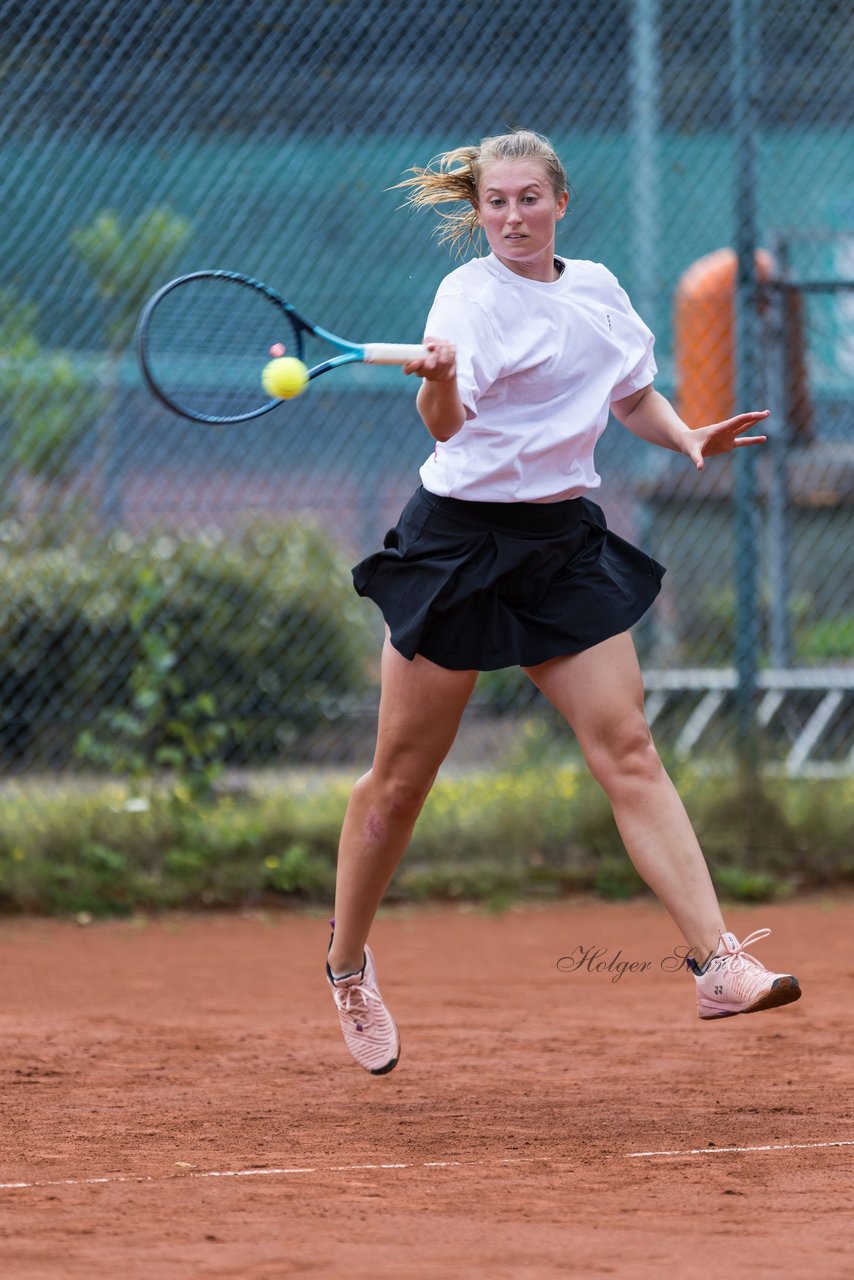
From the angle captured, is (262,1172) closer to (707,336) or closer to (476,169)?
(476,169)

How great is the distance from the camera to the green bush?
613 centimetres

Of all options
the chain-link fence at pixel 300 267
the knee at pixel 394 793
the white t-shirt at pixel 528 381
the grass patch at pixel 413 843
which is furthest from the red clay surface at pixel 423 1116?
the white t-shirt at pixel 528 381

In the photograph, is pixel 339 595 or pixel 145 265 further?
pixel 339 595

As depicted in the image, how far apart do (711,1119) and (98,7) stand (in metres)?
4.32

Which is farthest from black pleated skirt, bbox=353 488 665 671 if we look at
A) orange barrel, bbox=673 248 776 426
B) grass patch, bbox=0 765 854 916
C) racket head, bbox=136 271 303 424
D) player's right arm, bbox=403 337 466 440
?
orange barrel, bbox=673 248 776 426

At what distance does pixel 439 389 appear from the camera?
308cm

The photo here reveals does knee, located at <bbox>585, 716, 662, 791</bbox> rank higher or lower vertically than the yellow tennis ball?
lower

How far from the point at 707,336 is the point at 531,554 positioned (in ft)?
11.5

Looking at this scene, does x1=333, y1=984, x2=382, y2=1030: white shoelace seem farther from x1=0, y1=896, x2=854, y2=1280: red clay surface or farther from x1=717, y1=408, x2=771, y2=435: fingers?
x1=717, y1=408, x2=771, y2=435: fingers

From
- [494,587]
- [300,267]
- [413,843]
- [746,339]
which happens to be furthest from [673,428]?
[300,267]

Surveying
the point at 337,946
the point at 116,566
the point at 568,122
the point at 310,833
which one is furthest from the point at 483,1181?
the point at 568,122

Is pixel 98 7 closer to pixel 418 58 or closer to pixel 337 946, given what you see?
pixel 418 58

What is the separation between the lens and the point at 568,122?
6.61 m

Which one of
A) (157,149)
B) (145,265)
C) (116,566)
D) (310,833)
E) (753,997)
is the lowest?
(310,833)
